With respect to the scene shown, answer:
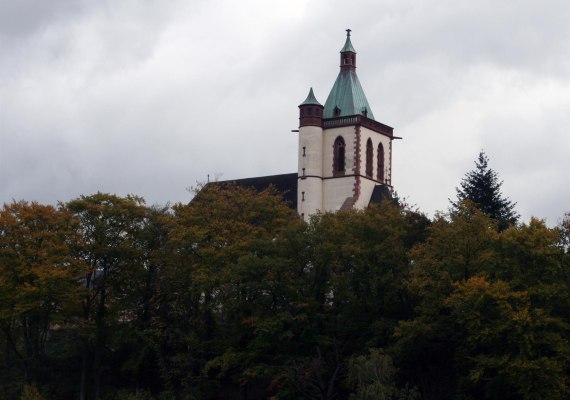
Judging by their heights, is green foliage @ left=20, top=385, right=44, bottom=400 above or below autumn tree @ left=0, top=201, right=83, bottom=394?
below

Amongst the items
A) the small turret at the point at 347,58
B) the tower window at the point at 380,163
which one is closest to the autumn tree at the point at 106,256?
the tower window at the point at 380,163

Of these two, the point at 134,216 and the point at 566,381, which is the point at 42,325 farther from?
the point at 566,381

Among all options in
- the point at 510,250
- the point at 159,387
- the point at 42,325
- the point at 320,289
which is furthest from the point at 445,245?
the point at 42,325

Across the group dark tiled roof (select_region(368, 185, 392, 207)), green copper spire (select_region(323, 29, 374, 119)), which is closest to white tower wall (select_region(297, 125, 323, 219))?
green copper spire (select_region(323, 29, 374, 119))

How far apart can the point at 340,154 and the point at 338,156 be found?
0.20 meters

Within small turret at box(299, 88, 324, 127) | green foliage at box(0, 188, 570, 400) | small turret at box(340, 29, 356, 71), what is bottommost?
green foliage at box(0, 188, 570, 400)

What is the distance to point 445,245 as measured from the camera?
2124 inches

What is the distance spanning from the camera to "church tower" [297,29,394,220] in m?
81.0

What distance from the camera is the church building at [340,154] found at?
81062 mm

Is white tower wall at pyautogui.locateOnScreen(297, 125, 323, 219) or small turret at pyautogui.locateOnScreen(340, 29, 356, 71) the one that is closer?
white tower wall at pyautogui.locateOnScreen(297, 125, 323, 219)

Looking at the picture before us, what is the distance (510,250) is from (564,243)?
8.47ft

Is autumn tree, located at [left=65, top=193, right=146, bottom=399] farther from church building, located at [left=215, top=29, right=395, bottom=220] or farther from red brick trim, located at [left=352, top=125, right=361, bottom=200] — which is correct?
red brick trim, located at [left=352, top=125, right=361, bottom=200]

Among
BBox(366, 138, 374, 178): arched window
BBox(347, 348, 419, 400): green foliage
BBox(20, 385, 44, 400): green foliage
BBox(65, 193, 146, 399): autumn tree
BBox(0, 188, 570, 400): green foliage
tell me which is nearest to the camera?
BBox(347, 348, 419, 400): green foliage

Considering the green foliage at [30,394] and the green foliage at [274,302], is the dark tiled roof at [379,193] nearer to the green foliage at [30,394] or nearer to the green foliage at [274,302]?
the green foliage at [274,302]
